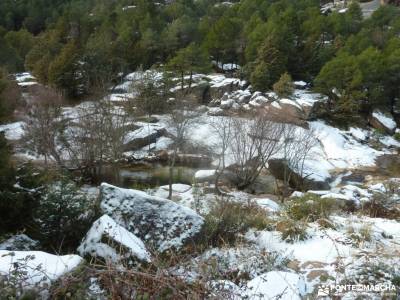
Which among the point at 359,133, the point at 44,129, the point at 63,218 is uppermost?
the point at 63,218

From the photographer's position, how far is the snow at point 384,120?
32.5m

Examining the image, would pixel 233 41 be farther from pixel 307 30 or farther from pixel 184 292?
pixel 184 292

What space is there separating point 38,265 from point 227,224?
13.7ft

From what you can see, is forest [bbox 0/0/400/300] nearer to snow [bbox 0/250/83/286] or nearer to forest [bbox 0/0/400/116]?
snow [bbox 0/250/83/286]

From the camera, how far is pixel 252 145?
18875 mm

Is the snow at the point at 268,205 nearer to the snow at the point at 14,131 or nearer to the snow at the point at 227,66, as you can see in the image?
the snow at the point at 14,131

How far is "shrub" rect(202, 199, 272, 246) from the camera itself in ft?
20.9

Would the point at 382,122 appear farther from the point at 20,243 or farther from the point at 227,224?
the point at 20,243

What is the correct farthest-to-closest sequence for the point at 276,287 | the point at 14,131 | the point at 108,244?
1. the point at 14,131
2. the point at 108,244
3. the point at 276,287

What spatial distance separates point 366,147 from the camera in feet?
97.4

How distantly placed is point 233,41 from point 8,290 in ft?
131

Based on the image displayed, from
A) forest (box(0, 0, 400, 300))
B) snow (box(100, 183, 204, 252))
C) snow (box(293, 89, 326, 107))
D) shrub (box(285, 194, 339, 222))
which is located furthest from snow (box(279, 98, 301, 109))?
snow (box(100, 183, 204, 252))

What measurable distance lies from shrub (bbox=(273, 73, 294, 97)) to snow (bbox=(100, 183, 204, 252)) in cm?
2680

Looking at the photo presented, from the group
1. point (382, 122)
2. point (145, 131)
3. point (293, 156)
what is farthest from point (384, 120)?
point (145, 131)
